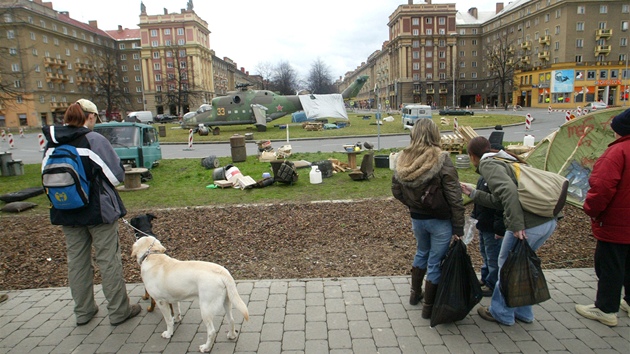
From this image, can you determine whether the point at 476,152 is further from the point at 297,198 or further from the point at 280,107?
the point at 280,107

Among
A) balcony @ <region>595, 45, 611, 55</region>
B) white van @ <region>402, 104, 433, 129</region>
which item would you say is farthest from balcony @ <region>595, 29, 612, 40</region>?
white van @ <region>402, 104, 433, 129</region>

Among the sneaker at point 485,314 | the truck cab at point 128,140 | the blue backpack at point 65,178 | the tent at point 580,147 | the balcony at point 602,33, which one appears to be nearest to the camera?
the blue backpack at point 65,178

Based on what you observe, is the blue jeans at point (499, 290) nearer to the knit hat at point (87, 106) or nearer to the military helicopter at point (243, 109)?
the knit hat at point (87, 106)

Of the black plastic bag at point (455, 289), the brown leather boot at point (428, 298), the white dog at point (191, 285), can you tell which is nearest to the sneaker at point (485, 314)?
the black plastic bag at point (455, 289)

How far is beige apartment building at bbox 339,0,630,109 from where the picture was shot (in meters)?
66.5

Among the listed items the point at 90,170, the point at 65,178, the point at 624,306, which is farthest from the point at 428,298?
the point at 65,178

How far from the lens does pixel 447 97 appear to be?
96.9 metres

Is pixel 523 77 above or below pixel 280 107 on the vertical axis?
above

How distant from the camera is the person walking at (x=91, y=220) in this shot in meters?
3.68

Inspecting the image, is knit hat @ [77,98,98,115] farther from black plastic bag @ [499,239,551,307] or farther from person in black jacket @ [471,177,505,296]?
black plastic bag @ [499,239,551,307]

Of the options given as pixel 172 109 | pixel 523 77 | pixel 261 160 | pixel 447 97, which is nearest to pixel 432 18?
pixel 447 97

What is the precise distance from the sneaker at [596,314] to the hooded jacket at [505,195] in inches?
45.5

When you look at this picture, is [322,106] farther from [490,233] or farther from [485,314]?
[485,314]

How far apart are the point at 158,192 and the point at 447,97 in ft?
318
